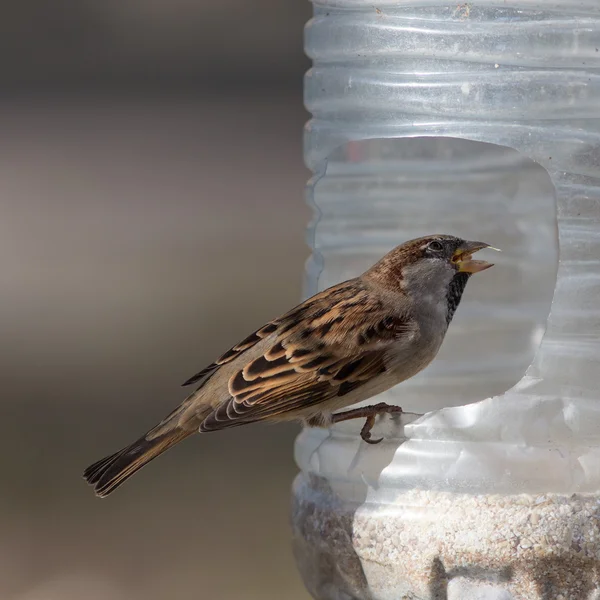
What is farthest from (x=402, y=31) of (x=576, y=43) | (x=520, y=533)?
(x=520, y=533)

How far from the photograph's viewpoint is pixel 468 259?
305 centimetres

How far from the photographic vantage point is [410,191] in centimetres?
331

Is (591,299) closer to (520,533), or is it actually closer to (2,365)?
(520,533)

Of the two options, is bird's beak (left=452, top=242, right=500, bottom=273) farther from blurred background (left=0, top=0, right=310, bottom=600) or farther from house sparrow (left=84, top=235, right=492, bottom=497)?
blurred background (left=0, top=0, right=310, bottom=600)

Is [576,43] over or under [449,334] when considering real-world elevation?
over

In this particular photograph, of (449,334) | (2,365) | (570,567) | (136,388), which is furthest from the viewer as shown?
(2,365)

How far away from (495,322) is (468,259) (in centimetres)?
31

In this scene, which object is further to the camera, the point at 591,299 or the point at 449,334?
the point at 449,334

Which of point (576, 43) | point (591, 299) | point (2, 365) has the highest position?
point (576, 43)

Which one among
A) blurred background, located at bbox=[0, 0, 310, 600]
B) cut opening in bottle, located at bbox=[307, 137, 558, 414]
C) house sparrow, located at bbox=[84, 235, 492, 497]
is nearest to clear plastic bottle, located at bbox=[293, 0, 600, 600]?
cut opening in bottle, located at bbox=[307, 137, 558, 414]

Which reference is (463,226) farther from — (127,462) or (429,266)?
(127,462)

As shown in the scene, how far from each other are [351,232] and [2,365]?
5391 mm

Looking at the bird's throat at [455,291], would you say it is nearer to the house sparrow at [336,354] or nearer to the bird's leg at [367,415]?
the house sparrow at [336,354]

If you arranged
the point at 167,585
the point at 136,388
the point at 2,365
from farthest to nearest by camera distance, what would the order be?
the point at 2,365 < the point at 136,388 < the point at 167,585
